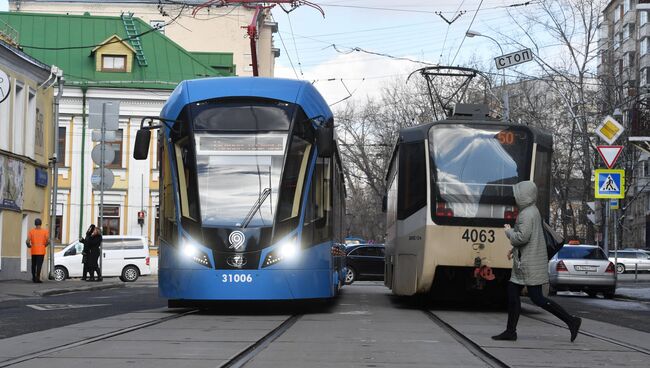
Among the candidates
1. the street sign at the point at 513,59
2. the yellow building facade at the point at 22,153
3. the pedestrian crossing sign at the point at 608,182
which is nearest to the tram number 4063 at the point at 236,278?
the pedestrian crossing sign at the point at 608,182

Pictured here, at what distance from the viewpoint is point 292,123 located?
49.9ft

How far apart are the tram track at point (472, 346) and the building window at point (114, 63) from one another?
3907 centimetres

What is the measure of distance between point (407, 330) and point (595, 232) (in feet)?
128

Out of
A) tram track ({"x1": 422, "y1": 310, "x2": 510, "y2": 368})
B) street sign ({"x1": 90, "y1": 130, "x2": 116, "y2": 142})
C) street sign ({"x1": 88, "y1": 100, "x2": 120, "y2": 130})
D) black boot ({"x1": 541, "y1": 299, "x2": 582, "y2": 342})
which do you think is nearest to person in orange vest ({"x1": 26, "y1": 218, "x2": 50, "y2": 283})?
A: street sign ({"x1": 90, "y1": 130, "x2": 116, "y2": 142})

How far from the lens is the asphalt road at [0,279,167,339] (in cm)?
1345

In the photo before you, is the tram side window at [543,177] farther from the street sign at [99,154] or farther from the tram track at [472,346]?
the street sign at [99,154]

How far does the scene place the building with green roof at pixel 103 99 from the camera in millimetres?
50812

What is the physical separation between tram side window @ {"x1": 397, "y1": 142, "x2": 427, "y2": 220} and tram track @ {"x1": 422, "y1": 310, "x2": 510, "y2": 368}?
2659 mm

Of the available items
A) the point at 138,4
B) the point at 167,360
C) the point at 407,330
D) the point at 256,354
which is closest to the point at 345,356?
the point at 256,354

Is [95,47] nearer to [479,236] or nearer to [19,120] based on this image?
[19,120]

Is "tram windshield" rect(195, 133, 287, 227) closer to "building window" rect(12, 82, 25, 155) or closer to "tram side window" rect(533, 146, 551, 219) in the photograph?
"tram side window" rect(533, 146, 551, 219)

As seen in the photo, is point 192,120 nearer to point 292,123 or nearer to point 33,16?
point 292,123

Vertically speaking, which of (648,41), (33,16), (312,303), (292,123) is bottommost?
(312,303)

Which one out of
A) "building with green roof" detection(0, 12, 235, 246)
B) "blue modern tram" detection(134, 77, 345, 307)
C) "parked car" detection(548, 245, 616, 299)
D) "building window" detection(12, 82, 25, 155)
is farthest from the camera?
"building with green roof" detection(0, 12, 235, 246)
